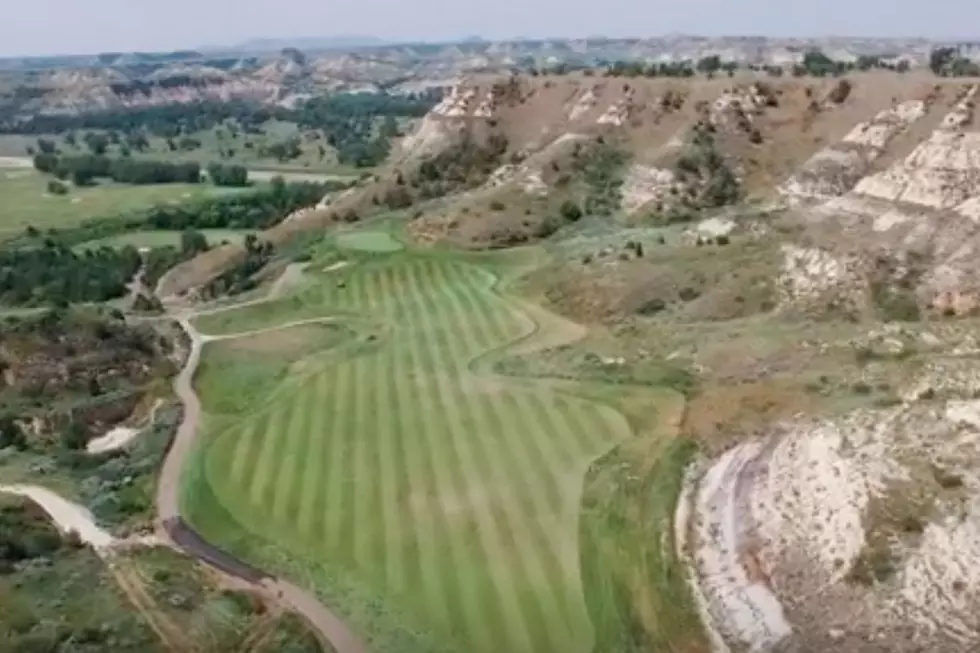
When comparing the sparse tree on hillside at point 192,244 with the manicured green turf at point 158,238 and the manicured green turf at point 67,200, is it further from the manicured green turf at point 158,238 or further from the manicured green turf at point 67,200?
the manicured green turf at point 67,200

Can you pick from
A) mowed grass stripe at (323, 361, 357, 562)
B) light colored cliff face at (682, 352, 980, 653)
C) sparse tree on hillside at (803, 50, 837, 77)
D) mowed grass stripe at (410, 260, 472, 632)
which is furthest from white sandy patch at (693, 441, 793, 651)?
sparse tree on hillside at (803, 50, 837, 77)

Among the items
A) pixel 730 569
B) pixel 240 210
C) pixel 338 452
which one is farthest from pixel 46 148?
pixel 730 569

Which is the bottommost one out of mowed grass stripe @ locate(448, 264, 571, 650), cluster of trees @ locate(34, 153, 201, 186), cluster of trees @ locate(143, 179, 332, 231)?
cluster of trees @ locate(34, 153, 201, 186)

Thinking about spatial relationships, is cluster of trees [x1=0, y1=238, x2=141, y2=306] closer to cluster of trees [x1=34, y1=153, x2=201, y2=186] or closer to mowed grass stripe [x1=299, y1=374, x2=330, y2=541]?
mowed grass stripe [x1=299, y1=374, x2=330, y2=541]

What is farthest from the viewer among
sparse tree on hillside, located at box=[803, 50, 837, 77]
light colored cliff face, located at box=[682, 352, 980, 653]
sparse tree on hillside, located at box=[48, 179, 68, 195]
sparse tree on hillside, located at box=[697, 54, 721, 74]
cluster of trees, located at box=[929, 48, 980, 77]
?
sparse tree on hillside, located at box=[48, 179, 68, 195]

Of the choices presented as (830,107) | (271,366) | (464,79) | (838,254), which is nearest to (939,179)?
(838,254)
